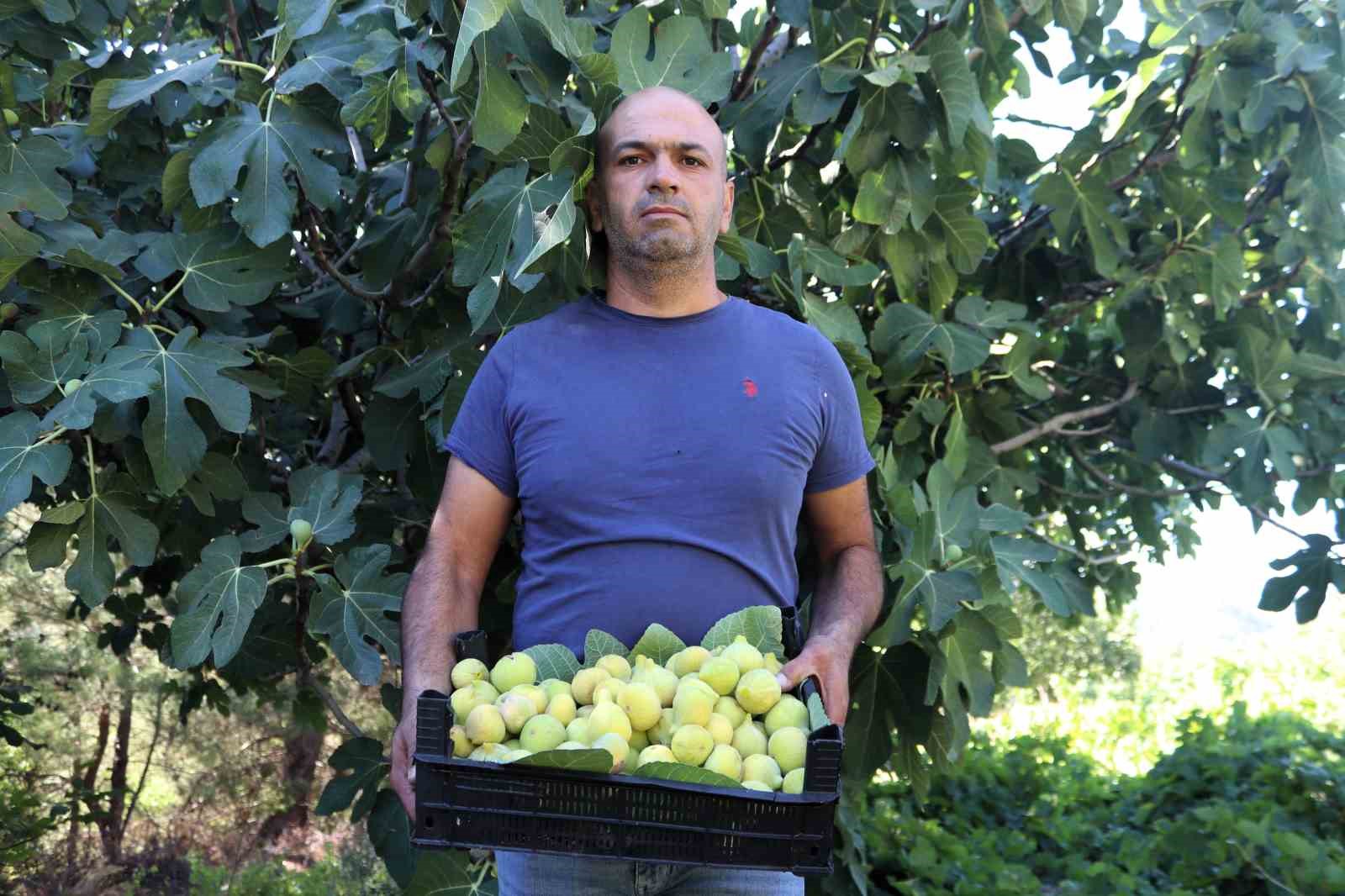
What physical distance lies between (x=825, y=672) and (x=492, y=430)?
2.23ft

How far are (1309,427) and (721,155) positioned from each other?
9.10ft

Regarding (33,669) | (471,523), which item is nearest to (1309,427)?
(471,523)

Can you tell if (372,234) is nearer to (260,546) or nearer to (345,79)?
(345,79)

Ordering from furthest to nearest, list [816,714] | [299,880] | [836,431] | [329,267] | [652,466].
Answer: [299,880] < [329,267] < [836,431] < [652,466] < [816,714]

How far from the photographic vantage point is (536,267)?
91.0 inches

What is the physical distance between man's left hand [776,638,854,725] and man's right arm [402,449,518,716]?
1.87ft

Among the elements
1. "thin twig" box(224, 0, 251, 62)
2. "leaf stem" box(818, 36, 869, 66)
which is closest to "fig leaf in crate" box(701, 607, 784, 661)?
"leaf stem" box(818, 36, 869, 66)

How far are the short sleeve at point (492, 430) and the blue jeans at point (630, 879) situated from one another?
60 cm

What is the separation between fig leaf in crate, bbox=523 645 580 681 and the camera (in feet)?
6.10

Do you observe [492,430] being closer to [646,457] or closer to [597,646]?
[646,457]

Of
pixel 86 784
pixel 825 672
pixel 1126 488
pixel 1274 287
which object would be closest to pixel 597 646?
pixel 825 672

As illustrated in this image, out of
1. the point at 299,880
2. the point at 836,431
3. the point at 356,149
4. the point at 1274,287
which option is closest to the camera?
the point at 836,431

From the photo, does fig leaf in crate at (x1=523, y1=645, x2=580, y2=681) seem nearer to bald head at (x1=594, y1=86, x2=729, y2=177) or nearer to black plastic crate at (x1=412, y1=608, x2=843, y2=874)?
black plastic crate at (x1=412, y1=608, x2=843, y2=874)

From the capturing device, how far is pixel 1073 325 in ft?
17.1
